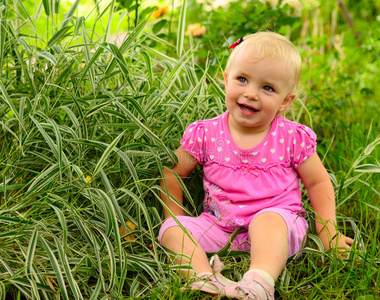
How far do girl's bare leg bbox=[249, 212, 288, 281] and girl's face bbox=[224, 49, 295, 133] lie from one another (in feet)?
1.16

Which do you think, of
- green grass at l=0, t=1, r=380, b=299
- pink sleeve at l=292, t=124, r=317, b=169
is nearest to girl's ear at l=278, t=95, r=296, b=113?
pink sleeve at l=292, t=124, r=317, b=169

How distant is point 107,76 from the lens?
1.90 m

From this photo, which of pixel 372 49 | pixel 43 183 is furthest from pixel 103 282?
pixel 372 49

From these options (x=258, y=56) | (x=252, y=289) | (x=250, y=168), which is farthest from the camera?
(x=250, y=168)

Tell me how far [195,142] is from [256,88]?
0.32m

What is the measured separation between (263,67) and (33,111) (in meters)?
0.81

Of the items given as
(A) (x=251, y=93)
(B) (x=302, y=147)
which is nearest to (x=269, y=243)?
(B) (x=302, y=147)

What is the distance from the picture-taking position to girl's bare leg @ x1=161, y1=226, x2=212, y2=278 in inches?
63.8

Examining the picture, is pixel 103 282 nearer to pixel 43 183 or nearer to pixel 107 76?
pixel 43 183

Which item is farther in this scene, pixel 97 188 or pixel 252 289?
pixel 97 188

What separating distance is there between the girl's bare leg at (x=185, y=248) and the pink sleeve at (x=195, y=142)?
0.31 metres

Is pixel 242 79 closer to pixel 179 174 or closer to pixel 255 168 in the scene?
pixel 255 168

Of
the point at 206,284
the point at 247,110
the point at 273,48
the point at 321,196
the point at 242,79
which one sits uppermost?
the point at 273,48

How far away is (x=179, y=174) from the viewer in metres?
1.94
